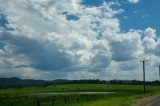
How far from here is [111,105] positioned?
35.9 m

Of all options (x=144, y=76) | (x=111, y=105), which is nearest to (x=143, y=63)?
(x=144, y=76)

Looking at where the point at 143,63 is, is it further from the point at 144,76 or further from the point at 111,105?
the point at 111,105

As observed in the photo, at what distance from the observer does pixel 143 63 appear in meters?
94.2

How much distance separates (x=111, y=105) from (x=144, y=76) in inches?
2273

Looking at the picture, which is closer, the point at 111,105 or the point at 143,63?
the point at 111,105

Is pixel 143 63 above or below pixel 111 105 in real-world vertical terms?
above

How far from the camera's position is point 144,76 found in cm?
9225

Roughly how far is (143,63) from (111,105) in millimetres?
59746

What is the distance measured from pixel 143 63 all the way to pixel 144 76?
3.64 metres

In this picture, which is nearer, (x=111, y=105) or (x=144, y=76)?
(x=111, y=105)
